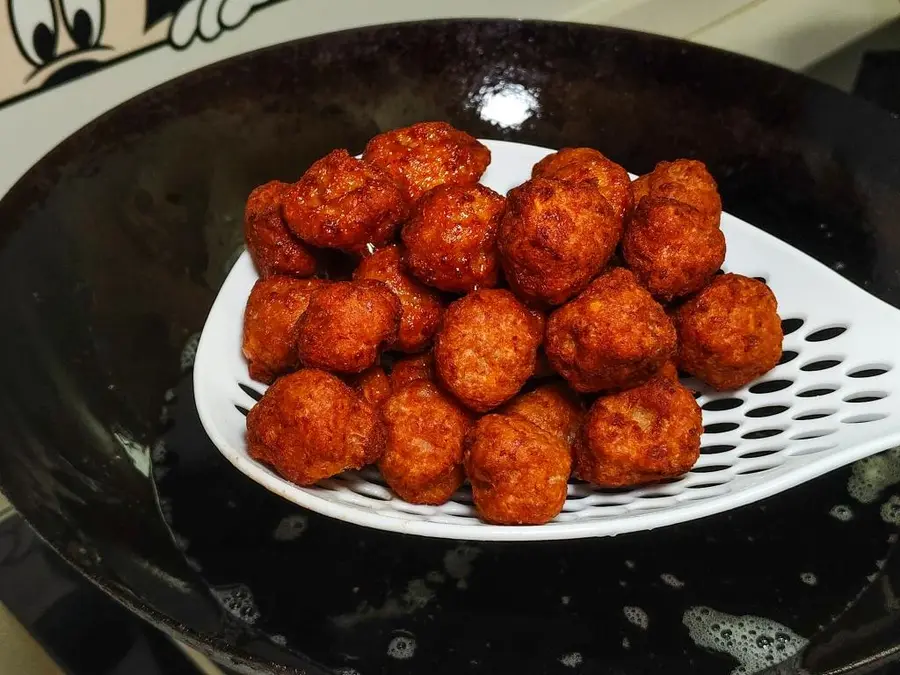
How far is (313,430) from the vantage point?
32.8 inches

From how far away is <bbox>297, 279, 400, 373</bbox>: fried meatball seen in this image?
88cm

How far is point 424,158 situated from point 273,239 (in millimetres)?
211

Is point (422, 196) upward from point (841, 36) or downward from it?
upward

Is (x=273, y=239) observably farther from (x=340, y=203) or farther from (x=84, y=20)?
(x=84, y=20)

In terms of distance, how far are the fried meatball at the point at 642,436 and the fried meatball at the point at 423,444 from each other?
14 cm

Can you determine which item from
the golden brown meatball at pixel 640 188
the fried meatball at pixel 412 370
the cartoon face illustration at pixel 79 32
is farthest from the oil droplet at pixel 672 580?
the cartoon face illustration at pixel 79 32

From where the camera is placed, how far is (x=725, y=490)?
2.81 ft

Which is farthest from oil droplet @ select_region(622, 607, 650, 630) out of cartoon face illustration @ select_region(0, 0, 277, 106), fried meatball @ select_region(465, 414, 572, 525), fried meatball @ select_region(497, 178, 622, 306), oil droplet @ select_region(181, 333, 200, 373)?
cartoon face illustration @ select_region(0, 0, 277, 106)

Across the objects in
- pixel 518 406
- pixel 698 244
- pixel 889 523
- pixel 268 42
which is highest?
pixel 268 42

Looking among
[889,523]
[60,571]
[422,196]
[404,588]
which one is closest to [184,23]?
[422,196]

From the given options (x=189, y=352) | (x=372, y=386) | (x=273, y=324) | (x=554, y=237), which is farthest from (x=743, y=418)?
(x=189, y=352)

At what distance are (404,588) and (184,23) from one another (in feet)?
3.18

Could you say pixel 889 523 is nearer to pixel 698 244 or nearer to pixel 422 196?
pixel 698 244

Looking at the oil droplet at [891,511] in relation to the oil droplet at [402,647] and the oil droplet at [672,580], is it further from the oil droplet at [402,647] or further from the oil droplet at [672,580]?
the oil droplet at [402,647]
